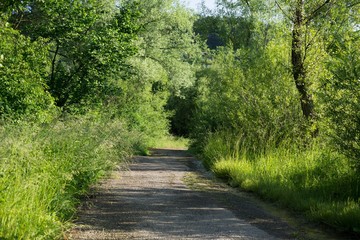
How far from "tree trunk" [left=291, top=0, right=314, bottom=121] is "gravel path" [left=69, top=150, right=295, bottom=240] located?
3856 mm

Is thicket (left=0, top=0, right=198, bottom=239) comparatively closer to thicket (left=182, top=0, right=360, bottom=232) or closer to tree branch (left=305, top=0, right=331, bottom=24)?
thicket (left=182, top=0, right=360, bottom=232)

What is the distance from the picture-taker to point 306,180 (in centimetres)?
984

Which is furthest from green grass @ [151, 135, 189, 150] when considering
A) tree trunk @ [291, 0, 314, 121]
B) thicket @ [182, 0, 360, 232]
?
tree trunk @ [291, 0, 314, 121]

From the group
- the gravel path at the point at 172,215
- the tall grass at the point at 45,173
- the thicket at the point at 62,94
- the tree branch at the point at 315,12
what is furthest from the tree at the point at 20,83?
the tree branch at the point at 315,12

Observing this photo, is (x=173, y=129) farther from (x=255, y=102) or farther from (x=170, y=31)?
(x=255, y=102)

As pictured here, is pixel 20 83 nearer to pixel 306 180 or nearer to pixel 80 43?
pixel 80 43

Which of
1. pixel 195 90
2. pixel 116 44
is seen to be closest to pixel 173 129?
pixel 195 90

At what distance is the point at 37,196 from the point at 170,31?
2429 cm

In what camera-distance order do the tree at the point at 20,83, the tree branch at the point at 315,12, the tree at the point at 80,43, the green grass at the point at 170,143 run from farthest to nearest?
1. the green grass at the point at 170,143
2. the tree at the point at 80,43
3. the tree branch at the point at 315,12
4. the tree at the point at 20,83

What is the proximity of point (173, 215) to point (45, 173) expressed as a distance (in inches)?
→ 95.9

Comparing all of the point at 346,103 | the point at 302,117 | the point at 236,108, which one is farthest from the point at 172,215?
the point at 236,108

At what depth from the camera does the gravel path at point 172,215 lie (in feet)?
21.6

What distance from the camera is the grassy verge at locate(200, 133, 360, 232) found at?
756 centimetres

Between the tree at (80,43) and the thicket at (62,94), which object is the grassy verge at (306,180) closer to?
the thicket at (62,94)
